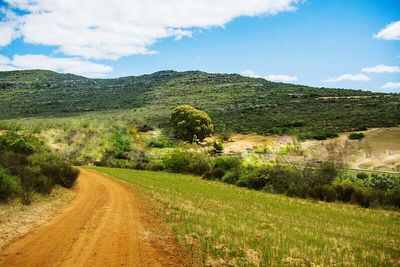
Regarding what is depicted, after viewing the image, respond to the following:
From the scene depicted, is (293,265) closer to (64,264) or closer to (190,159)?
(64,264)

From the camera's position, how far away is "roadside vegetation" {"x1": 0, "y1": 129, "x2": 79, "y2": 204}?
19.3 metres

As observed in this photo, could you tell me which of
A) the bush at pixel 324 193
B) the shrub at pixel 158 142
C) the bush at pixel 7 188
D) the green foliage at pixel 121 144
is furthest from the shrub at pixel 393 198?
the shrub at pixel 158 142

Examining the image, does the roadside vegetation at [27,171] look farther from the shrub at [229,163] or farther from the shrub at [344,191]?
the shrub at [229,163]

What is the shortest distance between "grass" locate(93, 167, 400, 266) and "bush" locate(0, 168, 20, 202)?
654cm

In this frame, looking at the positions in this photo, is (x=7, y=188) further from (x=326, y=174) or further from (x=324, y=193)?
(x=326, y=174)

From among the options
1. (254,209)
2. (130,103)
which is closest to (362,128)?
(254,209)

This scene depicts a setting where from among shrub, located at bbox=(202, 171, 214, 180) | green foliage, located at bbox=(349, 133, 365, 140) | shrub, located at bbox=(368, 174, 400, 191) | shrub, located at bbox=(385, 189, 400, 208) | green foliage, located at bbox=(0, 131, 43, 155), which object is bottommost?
shrub, located at bbox=(202, 171, 214, 180)

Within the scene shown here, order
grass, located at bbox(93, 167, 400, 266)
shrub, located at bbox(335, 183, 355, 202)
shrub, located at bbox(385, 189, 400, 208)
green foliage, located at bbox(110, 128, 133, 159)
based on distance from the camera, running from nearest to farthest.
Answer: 1. grass, located at bbox(93, 167, 400, 266)
2. shrub, located at bbox(385, 189, 400, 208)
3. shrub, located at bbox(335, 183, 355, 202)
4. green foliage, located at bbox(110, 128, 133, 159)

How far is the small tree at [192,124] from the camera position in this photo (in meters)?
87.1

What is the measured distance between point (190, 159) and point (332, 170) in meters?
22.6

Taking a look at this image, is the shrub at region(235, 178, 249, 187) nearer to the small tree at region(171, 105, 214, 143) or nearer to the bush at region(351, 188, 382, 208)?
the bush at region(351, 188, 382, 208)

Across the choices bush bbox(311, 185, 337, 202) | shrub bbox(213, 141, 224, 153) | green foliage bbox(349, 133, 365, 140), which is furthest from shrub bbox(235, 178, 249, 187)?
shrub bbox(213, 141, 224, 153)

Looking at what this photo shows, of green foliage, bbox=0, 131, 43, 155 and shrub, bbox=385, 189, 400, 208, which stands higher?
green foliage, bbox=0, 131, 43, 155

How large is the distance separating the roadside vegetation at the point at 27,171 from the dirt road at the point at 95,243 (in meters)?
2.57
